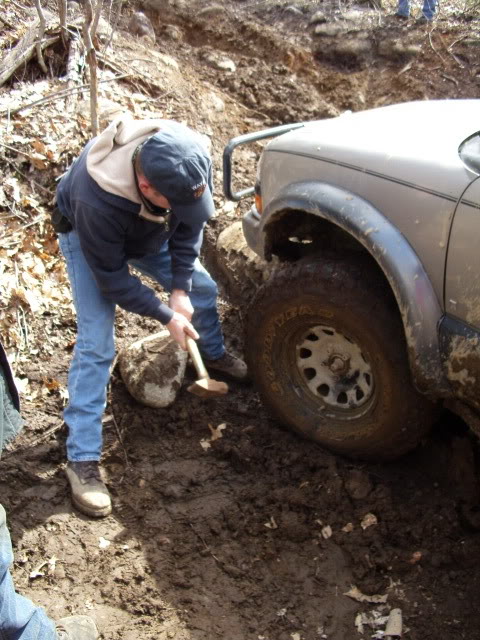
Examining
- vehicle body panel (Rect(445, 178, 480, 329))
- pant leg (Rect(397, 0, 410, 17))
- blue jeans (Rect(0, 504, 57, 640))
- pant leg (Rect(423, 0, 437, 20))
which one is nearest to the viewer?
blue jeans (Rect(0, 504, 57, 640))

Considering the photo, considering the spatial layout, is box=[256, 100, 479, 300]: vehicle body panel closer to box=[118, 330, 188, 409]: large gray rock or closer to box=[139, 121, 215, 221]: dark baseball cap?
box=[139, 121, 215, 221]: dark baseball cap

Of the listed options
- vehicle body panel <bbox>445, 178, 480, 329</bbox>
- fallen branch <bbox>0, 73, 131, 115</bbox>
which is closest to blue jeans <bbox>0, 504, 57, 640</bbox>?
vehicle body panel <bbox>445, 178, 480, 329</bbox>

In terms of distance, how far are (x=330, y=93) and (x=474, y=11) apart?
242cm

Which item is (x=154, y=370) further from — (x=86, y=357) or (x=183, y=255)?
(x=183, y=255)

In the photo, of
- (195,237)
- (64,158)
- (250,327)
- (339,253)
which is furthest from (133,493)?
(64,158)

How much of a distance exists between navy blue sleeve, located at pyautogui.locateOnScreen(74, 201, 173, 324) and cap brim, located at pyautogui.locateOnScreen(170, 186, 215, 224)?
0.30 meters

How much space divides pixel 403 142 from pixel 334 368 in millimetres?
1135

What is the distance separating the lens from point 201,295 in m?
4.09

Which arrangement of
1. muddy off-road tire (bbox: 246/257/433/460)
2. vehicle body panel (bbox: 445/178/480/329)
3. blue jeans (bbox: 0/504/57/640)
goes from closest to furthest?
blue jeans (bbox: 0/504/57/640), vehicle body panel (bbox: 445/178/480/329), muddy off-road tire (bbox: 246/257/433/460)

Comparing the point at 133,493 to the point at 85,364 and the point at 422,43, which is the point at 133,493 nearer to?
the point at 85,364

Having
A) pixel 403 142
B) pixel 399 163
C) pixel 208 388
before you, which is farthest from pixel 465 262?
pixel 208 388

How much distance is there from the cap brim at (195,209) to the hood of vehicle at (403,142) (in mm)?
587

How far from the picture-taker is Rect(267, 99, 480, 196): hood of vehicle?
279 centimetres

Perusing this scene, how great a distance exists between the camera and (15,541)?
3371 millimetres
